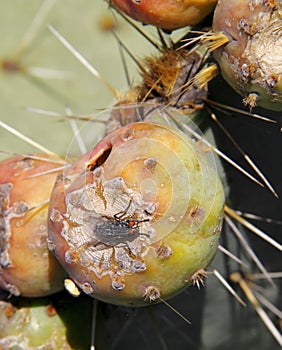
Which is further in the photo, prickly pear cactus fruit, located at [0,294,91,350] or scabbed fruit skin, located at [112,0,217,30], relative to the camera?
prickly pear cactus fruit, located at [0,294,91,350]

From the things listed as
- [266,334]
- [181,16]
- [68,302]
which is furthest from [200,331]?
[181,16]

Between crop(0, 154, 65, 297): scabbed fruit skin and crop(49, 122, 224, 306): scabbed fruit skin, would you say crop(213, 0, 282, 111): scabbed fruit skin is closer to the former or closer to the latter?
crop(49, 122, 224, 306): scabbed fruit skin

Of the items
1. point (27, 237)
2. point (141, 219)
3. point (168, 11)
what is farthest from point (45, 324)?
point (168, 11)

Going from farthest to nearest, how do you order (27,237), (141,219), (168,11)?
(27,237), (168,11), (141,219)

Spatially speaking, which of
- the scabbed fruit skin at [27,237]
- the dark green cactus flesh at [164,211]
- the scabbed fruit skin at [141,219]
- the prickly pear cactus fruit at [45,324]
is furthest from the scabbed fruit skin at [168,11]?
the prickly pear cactus fruit at [45,324]

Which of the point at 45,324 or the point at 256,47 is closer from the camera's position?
the point at 256,47

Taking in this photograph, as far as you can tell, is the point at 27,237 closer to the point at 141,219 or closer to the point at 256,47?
the point at 141,219

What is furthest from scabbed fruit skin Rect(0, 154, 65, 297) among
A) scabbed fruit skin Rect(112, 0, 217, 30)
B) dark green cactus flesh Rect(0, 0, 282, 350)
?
scabbed fruit skin Rect(112, 0, 217, 30)
